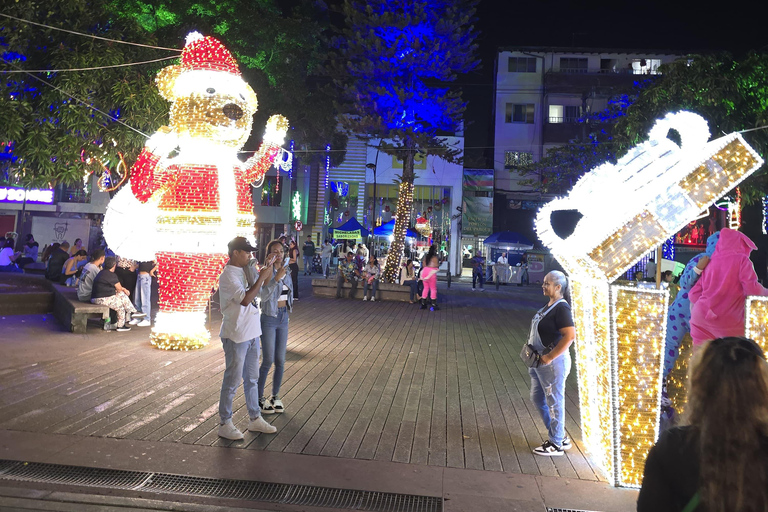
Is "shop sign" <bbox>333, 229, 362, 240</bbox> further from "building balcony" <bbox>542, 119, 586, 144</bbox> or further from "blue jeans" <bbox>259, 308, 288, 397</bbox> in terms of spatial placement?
"blue jeans" <bbox>259, 308, 288, 397</bbox>

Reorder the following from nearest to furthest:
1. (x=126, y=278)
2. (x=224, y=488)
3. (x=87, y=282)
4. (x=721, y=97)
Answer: (x=224, y=488), (x=721, y=97), (x=87, y=282), (x=126, y=278)

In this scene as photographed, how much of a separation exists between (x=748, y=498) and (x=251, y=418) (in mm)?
3939

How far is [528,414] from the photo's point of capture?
5.56 m

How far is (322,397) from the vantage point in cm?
584

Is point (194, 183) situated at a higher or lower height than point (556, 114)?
lower

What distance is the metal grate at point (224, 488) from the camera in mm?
3438

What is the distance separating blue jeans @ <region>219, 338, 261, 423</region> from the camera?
445cm

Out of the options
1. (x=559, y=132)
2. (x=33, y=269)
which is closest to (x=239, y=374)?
(x=33, y=269)

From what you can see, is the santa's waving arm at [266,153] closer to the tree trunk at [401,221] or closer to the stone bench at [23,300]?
the stone bench at [23,300]

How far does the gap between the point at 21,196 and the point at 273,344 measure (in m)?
30.4

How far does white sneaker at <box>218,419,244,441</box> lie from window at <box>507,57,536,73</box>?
1246 inches

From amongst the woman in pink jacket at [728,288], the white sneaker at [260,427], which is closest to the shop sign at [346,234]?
the white sneaker at [260,427]

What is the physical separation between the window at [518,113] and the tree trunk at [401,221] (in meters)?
14.8

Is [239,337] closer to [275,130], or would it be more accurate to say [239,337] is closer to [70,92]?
[275,130]
